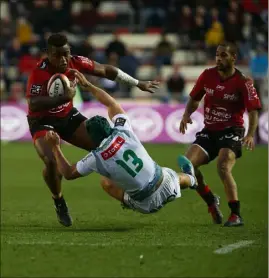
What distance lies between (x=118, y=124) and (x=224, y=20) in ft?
60.5

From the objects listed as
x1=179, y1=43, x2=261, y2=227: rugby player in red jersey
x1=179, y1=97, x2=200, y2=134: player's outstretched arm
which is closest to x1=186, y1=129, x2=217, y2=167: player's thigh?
x1=179, y1=43, x2=261, y2=227: rugby player in red jersey

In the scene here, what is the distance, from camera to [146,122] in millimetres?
22562

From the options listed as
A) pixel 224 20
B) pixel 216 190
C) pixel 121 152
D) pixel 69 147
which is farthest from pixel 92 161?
pixel 224 20

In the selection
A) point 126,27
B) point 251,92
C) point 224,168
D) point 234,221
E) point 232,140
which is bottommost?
point 126,27

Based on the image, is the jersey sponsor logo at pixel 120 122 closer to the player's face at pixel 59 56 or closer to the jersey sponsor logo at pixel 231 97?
the player's face at pixel 59 56

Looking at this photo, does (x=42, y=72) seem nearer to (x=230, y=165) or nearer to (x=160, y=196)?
(x=160, y=196)

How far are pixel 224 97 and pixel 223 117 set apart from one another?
0.25 metres

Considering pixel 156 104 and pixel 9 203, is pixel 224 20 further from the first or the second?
pixel 9 203

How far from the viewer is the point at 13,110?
2280cm

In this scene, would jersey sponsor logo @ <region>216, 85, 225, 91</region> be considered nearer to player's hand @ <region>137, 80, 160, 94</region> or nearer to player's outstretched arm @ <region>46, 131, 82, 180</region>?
player's hand @ <region>137, 80, 160, 94</region>

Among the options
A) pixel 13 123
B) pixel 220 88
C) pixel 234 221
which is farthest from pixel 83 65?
pixel 13 123

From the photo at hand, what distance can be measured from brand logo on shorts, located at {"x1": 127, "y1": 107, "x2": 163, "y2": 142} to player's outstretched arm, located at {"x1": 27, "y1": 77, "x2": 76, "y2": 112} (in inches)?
453

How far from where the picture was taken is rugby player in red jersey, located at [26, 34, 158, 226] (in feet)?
34.9

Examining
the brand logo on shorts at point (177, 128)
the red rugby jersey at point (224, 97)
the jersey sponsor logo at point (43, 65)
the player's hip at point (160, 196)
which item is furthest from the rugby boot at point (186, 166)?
the brand logo on shorts at point (177, 128)
